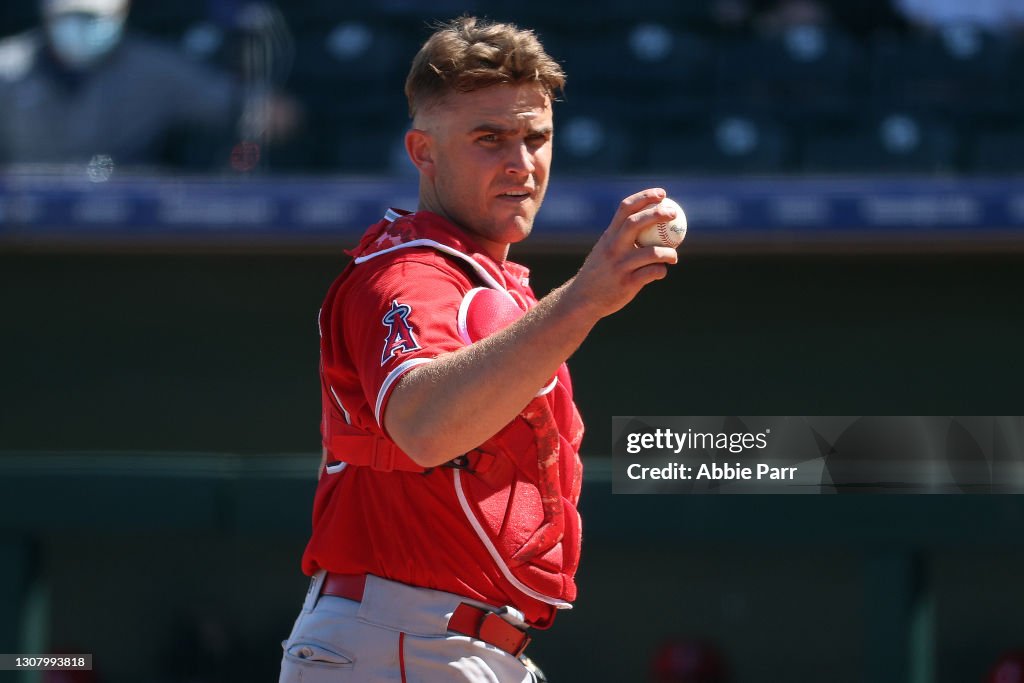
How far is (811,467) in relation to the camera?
138 inches

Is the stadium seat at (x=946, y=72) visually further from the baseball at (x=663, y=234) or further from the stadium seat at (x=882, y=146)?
the baseball at (x=663, y=234)

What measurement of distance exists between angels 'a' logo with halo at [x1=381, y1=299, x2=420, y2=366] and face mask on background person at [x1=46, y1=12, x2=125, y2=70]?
4.15 metres

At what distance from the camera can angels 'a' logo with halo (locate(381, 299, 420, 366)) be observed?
1.51m

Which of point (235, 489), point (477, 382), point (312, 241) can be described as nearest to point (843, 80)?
point (312, 241)

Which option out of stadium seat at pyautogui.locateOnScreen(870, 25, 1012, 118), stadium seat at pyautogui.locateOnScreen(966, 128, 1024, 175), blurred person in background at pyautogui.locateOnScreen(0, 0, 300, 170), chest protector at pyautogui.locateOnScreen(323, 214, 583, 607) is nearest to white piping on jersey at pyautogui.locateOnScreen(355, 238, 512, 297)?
chest protector at pyautogui.locateOnScreen(323, 214, 583, 607)

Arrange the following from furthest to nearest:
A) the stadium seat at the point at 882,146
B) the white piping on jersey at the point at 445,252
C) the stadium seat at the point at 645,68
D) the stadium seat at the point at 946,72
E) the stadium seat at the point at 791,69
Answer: the stadium seat at the point at 645,68, the stadium seat at the point at 791,69, the stadium seat at the point at 946,72, the stadium seat at the point at 882,146, the white piping on jersey at the point at 445,252

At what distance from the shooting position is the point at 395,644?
1.72 meters

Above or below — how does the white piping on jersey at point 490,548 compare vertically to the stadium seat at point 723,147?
below

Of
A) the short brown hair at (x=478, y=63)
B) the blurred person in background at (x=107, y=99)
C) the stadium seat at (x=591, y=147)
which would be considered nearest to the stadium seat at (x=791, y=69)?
the stadium seat at (x=591, y=147)

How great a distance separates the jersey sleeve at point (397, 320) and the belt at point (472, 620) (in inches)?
11.7

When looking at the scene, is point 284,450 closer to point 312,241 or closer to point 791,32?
point 312,241

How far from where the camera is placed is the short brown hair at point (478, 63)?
5.78 ft

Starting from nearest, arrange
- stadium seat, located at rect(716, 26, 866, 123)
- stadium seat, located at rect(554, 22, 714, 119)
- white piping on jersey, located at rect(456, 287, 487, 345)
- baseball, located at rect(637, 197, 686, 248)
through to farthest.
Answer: baseball, located at rect(637, 197, 686, 248)
white piping on jersey, located at rect(456, 287, 487, 345)
stadium seat, located at rect(716, 26, 866, 123)
stadium seat, located at rect(554, 22, 714, 119)

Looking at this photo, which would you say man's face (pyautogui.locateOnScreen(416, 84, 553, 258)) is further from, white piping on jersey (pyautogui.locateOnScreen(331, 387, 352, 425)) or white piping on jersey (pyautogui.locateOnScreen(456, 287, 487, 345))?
white piping on jersey (pyautogui.locateOnScreen(331, 387, 352, 425))
